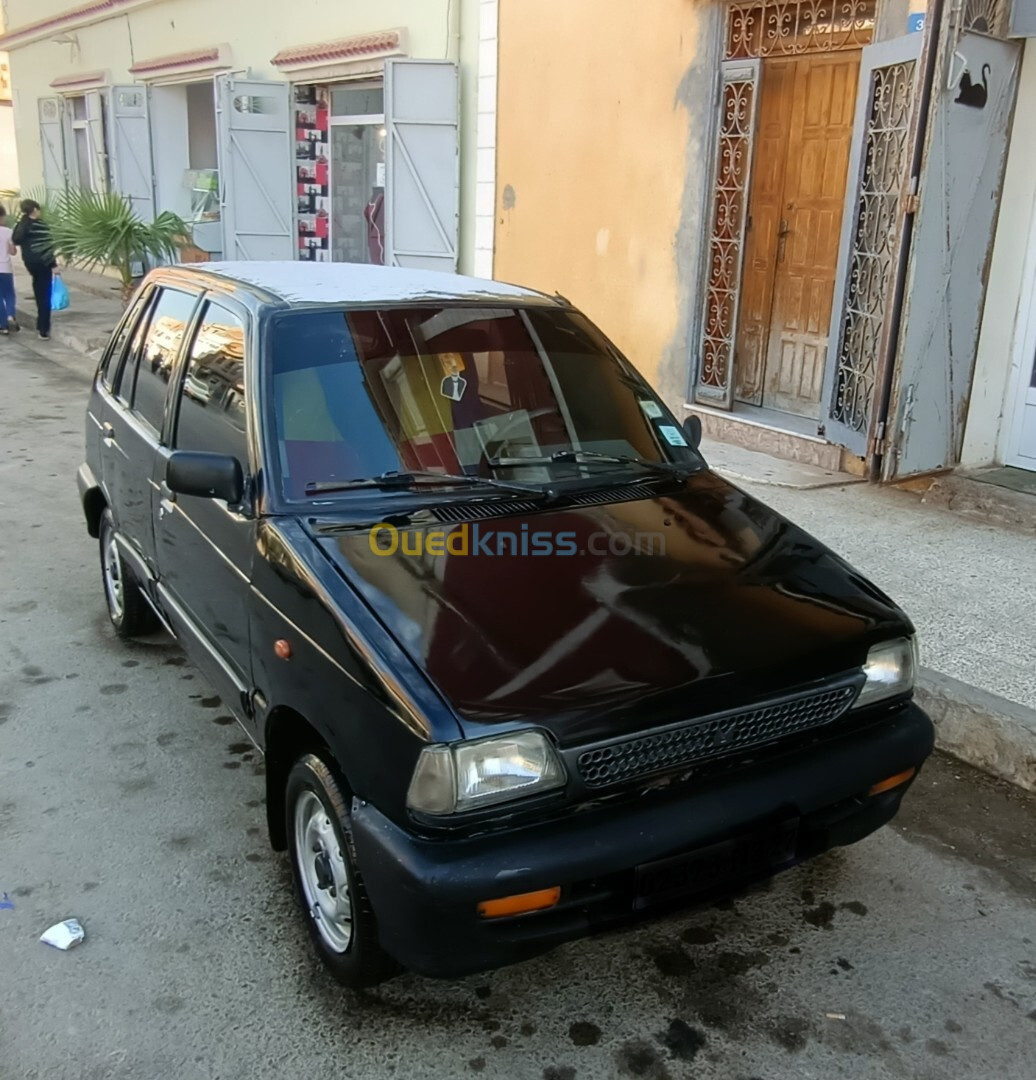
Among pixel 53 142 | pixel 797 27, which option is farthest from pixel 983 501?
pixel 53 142

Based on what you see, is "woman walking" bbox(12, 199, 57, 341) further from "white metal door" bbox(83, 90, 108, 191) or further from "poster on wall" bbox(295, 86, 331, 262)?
"white metal door" bbox(83, 90, 108, 191)

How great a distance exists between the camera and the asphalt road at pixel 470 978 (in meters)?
2.51

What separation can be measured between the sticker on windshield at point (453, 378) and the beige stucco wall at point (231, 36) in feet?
24.5

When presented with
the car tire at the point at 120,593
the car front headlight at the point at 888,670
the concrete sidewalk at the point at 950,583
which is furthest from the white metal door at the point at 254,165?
the car front headlight at the point at 888,670

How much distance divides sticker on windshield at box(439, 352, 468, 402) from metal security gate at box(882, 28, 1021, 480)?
3.80 m

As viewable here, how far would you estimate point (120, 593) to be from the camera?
472 centimetres

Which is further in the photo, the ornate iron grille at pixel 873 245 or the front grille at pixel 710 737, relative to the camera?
the ornate iron grille at pixel 873 245

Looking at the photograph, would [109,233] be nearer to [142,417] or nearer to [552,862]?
[142,417]

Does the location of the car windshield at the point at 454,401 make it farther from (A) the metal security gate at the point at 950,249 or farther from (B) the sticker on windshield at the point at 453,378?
(A) the metal security gate at the point at 950,249

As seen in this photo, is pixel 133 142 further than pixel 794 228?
Yes

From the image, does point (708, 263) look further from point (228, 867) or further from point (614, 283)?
point (228, 867)

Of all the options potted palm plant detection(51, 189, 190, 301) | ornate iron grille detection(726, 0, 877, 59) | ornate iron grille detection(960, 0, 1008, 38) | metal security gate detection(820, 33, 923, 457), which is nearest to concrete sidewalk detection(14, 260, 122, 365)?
potted palm plant detection(51, 189, 190, 301)

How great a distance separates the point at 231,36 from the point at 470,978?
14.3 m

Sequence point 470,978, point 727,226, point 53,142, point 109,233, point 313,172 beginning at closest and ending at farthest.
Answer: point 470,978 → point 727,226 → point 109,233 → point 313,172 → point 53,142
